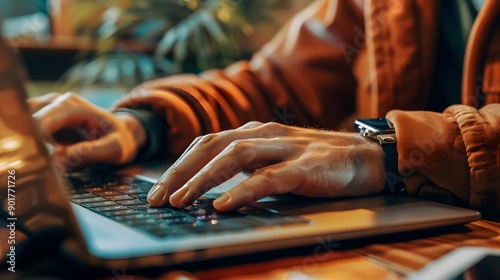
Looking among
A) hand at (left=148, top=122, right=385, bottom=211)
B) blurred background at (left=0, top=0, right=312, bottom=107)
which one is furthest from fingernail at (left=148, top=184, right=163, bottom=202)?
blurred background at (left=0, top=0, right=312, bottom=107)

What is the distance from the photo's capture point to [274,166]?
1.47ft

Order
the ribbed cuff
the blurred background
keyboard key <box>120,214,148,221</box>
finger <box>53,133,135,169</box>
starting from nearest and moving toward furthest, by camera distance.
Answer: keyboard key <box>120,214,148,221</box> → finger <box>53,133,135,169</box> → the ribbed cuff → the blurred background

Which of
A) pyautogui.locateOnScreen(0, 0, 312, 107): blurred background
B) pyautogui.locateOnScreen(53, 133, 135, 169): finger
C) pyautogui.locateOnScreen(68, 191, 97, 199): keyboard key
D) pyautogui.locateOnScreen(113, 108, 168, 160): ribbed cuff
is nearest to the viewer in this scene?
pyautogui.locateOnScreen(68, 191, 97, 199): keyboard key

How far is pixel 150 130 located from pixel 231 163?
34 centimetres

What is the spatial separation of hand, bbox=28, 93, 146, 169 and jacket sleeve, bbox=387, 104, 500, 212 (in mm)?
335

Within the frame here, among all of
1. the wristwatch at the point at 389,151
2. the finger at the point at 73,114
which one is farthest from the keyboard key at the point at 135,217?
the finger at the point at 73,114

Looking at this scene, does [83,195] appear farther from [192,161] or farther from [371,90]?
[371,90]

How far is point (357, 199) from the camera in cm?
47

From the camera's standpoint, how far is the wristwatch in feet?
1.66

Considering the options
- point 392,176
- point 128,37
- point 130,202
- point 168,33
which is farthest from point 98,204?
point 128,37

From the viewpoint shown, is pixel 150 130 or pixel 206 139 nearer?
pixel 206 139

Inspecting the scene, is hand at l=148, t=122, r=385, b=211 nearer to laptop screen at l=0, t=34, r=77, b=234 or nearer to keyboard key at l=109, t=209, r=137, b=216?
keyboard key at l=109, t=209, r=137, b=216

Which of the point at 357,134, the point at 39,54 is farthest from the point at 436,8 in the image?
the point at 39,54

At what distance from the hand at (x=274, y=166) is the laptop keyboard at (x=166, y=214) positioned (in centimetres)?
1
